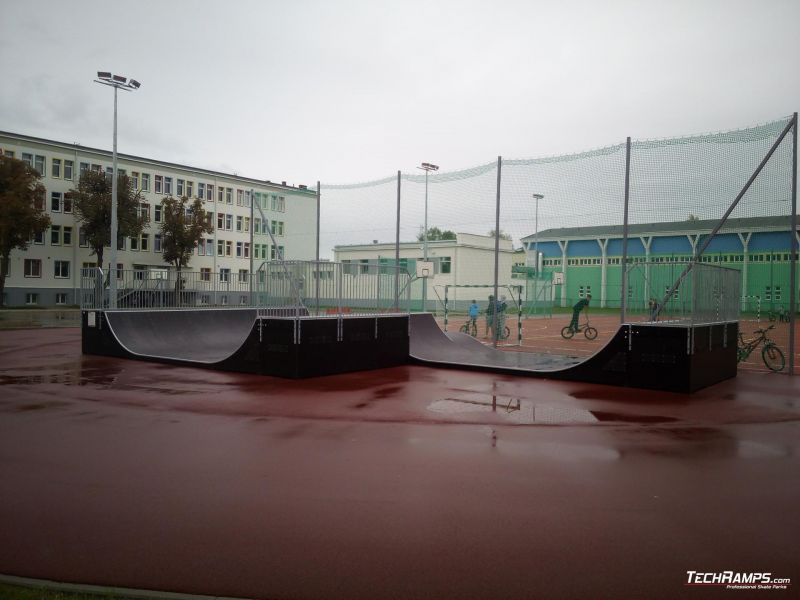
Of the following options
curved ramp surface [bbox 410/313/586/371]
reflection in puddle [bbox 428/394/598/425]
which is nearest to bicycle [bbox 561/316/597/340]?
curved ramp surface [bbox 410/313/586/371]

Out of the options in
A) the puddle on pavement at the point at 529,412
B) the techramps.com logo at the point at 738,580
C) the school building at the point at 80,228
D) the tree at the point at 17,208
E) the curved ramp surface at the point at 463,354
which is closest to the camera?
the techramps.com logo at the point at 738,580

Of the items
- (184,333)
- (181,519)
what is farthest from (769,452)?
(184,333)

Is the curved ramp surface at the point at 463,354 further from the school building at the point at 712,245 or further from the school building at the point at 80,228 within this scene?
the school building at the point at 80,228

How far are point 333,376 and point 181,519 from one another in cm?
753

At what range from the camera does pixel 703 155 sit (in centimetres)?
1192

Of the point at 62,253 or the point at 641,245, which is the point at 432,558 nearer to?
the point at 641,245

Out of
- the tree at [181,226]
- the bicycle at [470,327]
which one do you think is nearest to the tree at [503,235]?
the bicycle at [470,327]

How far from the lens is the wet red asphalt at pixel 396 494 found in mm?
3629

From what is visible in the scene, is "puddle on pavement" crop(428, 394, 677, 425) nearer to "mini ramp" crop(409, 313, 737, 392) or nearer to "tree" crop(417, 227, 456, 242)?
"mini ramp" crop(409, 313, 737, 392)

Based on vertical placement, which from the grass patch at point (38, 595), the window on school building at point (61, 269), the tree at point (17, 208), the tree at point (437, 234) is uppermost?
the tree at point (17, 208)

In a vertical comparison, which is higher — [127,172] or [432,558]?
[127,172]

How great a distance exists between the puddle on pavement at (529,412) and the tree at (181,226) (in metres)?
44.9

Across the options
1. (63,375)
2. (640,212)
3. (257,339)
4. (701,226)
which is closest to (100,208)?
(63,375)

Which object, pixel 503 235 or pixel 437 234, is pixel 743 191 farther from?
pixel 437 234
